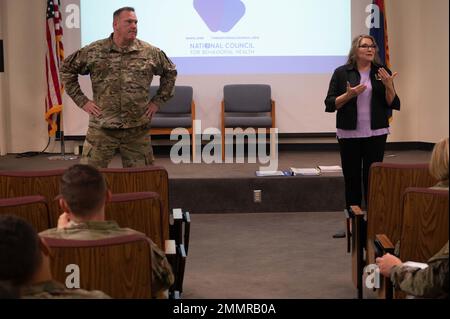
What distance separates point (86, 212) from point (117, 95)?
8.68 feet

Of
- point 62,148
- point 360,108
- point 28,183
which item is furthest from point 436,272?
point 62,148

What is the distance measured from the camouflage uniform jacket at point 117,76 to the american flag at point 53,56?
3657mm

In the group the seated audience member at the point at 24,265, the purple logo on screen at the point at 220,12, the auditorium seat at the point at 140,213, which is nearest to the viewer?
the seated audience member at the point at 24,265

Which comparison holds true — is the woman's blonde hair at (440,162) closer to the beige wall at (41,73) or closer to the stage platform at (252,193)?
the stage platform at (252,193)

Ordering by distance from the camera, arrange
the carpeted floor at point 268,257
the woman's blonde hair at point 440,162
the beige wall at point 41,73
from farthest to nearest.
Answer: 1. the beige wall at point 41,73
2. the carpeted floor at point 268,257
3. the woman's blonde hair at point 440,162

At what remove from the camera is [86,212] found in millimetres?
2506

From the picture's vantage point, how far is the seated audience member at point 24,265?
1751mm

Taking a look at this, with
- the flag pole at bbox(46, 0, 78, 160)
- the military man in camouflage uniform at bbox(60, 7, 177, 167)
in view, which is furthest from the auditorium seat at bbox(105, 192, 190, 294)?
the flag pole at bbox(46, 0, 78, 160)

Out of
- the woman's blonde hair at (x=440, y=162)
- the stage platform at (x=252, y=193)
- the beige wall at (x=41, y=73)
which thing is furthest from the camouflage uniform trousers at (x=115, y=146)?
the beige wall at (x=41, y=73)

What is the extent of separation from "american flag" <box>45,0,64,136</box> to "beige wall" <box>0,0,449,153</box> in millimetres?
392

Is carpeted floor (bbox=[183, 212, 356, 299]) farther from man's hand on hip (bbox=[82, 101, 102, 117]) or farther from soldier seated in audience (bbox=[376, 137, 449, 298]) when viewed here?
soldier seated in audience (bbox=[376, 137, 449, 298])

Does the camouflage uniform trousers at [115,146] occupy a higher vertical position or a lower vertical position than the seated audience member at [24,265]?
higher
